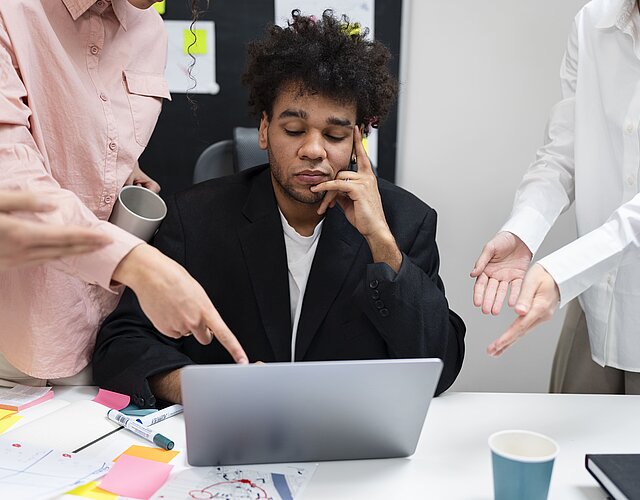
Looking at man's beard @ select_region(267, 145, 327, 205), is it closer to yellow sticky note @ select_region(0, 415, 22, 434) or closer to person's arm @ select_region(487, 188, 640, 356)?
person's arm @ select_region(487, 188, 640, 356)

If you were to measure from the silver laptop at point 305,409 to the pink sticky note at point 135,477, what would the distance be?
6 centimetres

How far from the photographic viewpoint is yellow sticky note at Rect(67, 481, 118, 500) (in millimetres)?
1048

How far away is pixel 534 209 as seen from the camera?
1674 millimetres

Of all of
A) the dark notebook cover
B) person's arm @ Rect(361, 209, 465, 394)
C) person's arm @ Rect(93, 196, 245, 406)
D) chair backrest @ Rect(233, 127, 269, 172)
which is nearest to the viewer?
the dark notebook cover

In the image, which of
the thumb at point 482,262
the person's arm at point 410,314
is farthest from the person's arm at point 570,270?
the person's arm at point 410,314

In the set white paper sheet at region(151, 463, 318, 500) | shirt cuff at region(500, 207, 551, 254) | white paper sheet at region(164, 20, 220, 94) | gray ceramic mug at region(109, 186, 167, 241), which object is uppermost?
white paper sheet at region(164, 20, 220, 94)

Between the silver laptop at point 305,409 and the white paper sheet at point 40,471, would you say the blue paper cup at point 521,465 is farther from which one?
the white paper sheet at point 40,471

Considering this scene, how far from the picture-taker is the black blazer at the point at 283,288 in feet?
4.90

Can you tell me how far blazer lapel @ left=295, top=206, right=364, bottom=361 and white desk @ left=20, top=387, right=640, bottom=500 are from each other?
331 mm

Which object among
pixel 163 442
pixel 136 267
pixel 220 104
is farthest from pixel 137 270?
pixel 220 104

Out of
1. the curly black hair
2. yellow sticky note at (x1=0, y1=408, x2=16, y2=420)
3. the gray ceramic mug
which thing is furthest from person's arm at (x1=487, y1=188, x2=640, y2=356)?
yellow sticky note at (x1=0, y1=408, x2=16, y2=420)

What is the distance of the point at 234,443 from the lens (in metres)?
1.11

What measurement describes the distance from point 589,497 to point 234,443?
0.54 metres

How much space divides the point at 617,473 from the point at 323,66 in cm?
104
